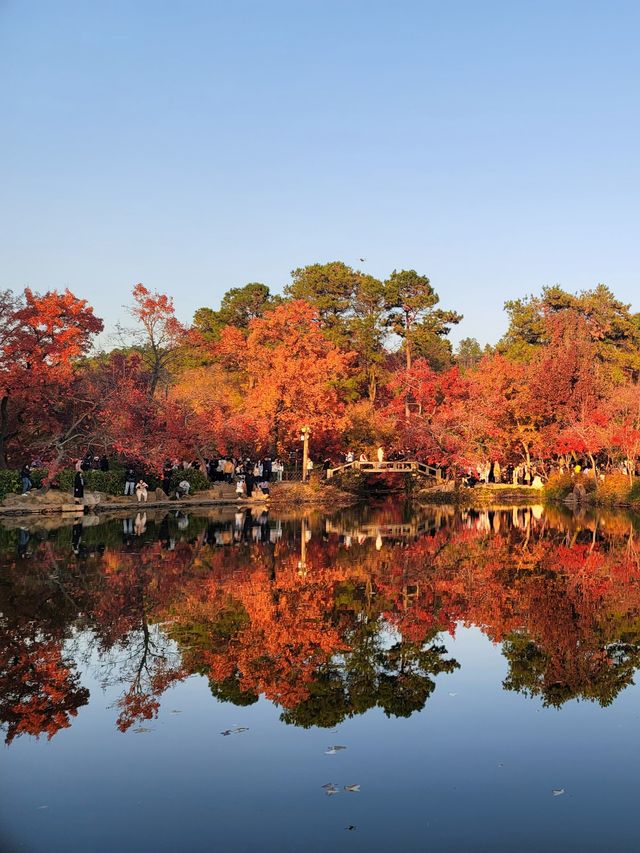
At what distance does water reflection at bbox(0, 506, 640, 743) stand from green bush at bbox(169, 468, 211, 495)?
47.4 feet

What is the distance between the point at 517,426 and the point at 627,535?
79.9 ft

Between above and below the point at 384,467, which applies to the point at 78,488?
above

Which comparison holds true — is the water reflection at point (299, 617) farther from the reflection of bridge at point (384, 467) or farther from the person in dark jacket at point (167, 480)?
the reflection of bridge at point (384, 467)

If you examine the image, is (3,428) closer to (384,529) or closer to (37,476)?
(37,476)

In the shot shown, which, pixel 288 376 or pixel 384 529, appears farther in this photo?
pixel 288 376

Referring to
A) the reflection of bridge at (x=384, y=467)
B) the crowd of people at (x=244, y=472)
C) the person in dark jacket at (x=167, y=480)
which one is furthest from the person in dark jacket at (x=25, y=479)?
the reflection of bridge at (x=384, y=467)

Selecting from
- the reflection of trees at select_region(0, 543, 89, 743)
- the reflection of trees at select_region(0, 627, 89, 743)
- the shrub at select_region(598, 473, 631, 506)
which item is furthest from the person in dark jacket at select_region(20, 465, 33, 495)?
the shrub at select_region(598, 473, 631, 506)

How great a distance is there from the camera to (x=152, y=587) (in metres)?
18.2

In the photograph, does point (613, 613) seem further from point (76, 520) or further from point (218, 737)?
point (76, 520)

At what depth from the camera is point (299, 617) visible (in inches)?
599

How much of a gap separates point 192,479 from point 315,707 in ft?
110

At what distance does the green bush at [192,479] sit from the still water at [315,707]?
21.4m

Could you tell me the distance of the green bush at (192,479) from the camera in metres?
42.7

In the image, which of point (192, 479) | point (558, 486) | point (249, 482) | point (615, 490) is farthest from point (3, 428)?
point (615, 490)
